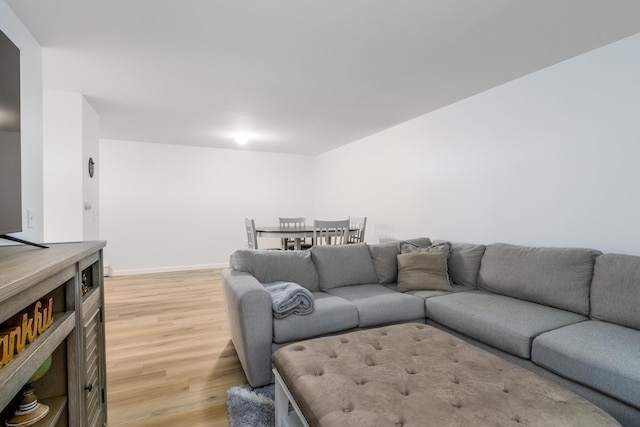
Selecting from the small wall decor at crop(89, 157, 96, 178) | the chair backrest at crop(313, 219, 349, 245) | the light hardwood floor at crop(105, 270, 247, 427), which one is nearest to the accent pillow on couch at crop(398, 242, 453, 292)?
the chair backrest at crop(313, 219, 349, 245)

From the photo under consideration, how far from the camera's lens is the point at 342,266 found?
2740 mm

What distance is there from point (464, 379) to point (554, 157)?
6.74 ft

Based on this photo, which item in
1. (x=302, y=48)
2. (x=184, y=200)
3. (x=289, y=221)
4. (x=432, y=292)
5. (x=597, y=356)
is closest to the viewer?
(x=597, y=356)

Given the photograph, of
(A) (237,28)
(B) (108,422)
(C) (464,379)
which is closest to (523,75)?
(A) (237,28)

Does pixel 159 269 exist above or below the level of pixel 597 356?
below

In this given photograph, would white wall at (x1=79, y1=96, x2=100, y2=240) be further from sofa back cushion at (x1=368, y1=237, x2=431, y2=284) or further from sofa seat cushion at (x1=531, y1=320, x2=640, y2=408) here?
sofa seat cushion at (x1=531, y1=320, x2=640, y2=408)

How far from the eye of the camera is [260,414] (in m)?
1.67

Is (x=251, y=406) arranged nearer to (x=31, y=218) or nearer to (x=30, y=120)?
(x=31, y=218)

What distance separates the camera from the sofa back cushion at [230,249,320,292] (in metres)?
2.50

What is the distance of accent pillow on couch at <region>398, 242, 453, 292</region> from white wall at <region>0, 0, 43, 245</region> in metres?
2.61

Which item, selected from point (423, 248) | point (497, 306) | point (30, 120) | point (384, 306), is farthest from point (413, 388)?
point (30, 120)

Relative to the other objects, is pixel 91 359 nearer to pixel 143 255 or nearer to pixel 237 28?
pixel 237 28

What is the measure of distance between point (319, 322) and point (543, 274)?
1576 millimetres

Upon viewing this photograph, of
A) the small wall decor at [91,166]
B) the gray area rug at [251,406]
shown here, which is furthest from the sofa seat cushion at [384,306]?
the small wall decor at [91,166]
